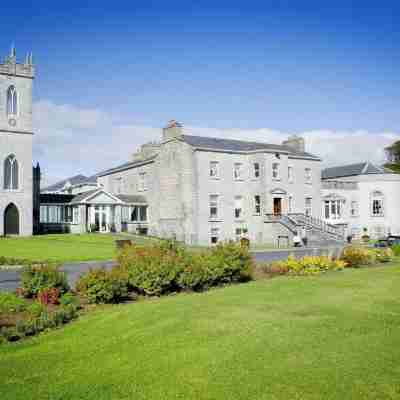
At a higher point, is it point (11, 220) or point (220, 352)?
point (11, 220)

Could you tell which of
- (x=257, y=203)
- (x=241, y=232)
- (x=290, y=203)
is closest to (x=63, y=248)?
(x=241, y=232)

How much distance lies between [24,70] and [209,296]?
39.3 m

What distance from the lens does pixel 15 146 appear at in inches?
1800

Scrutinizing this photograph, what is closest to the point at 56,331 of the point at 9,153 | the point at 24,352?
the point at 24,352

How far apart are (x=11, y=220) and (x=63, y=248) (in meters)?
13.8

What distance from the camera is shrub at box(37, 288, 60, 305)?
13.9 m

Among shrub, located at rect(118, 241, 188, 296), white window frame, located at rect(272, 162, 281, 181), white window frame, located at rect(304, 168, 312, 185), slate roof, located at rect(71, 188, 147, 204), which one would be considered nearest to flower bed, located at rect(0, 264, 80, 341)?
shrub, located at rect(118, 241, 188, 296)

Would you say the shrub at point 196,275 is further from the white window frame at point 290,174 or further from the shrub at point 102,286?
the white window frame at point 290,174

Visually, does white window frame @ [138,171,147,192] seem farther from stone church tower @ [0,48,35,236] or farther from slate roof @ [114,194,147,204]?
stone church tower @ [0,48,35,236]

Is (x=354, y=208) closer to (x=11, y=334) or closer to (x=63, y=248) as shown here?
(x=63, y=248)

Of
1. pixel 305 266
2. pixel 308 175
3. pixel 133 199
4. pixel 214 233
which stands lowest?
pixel 305 266

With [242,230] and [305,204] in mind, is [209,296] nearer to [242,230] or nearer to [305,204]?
[242,230]

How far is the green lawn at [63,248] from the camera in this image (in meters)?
28.9

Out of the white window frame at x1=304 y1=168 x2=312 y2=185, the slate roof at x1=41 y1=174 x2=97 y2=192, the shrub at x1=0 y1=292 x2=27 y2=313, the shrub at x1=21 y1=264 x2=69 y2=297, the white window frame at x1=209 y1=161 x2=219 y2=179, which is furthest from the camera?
the slate roof at x1=41 y1=174 x2=97 y2=192
